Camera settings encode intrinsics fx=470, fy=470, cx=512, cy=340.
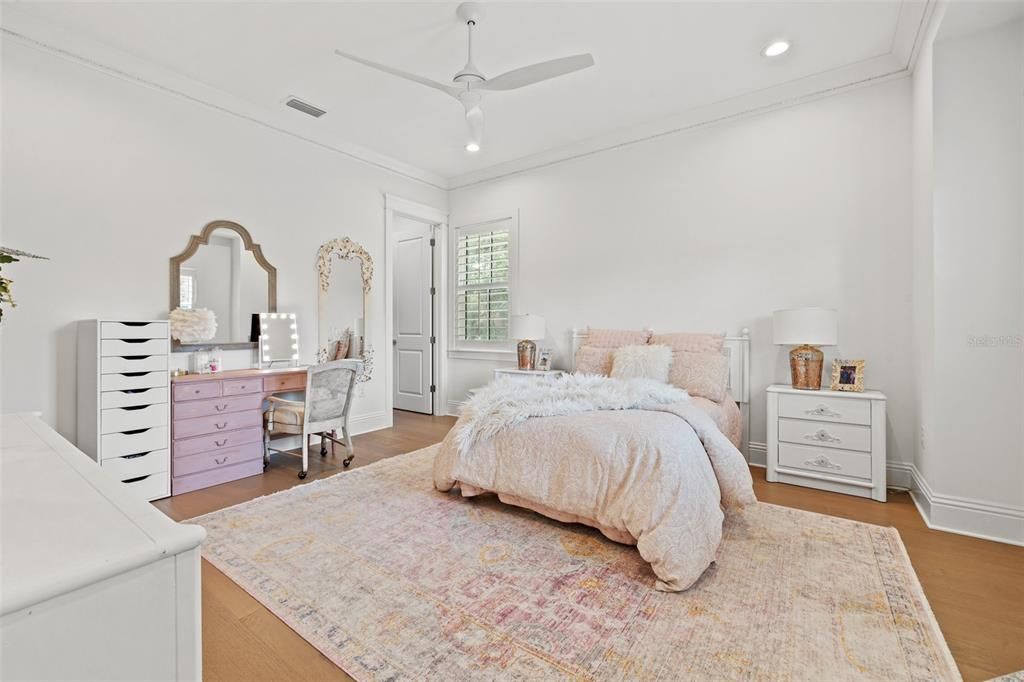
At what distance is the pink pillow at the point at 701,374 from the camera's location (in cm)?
350

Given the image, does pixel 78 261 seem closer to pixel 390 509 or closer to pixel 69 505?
pixel 390 509

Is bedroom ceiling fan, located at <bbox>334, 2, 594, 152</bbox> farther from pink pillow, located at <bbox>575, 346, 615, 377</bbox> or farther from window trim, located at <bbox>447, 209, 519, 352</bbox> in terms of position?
window trim, located at <bbox>447, 209, 519, 352</bbox>

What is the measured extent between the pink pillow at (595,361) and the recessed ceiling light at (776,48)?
243 cm

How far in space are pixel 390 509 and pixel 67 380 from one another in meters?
2.27

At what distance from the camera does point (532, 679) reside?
148 centimetres

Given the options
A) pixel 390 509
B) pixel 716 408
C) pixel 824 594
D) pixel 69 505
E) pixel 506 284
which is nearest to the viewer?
pixel 69 505

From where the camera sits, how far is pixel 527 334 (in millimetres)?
4738

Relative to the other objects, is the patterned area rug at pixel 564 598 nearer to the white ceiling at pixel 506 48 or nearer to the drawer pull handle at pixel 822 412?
the drawer pull handle at pixel 822 412

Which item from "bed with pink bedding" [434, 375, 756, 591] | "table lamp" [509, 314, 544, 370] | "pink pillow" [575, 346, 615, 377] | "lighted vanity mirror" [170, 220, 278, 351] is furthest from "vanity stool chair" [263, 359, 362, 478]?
"pink pillow" [575, 346, 615, 377]

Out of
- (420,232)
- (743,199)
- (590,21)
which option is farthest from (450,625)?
→ (420,232)

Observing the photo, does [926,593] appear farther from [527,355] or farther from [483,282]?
[483,282]

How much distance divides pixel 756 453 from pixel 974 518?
1.39 metres

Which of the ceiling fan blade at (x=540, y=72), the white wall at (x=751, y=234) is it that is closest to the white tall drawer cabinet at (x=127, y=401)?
the ceiling fan blade at (x=540, y=72)

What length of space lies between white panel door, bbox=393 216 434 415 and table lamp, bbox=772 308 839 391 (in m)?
3.92
